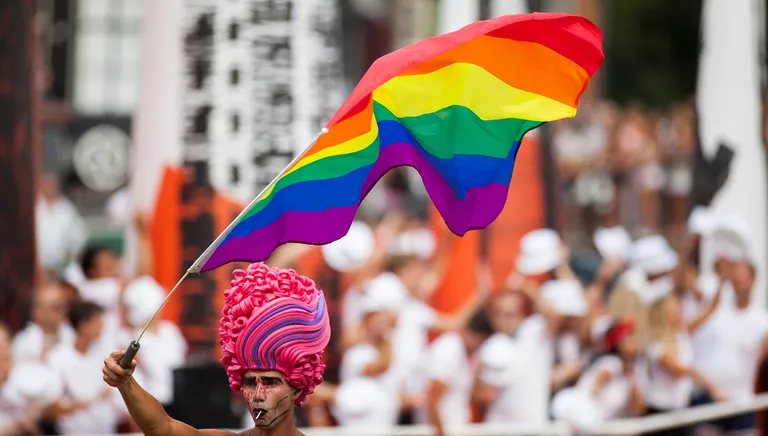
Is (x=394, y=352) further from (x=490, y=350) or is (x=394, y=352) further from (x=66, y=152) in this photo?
(x=66, y=152)

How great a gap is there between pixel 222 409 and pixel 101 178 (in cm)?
1496

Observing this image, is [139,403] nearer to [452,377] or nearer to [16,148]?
[452,377]

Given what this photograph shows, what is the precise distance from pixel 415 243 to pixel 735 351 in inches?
163

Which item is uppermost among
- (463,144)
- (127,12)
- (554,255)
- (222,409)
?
(127,12)

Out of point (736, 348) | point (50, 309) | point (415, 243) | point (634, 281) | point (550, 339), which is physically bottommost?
point (736, 348)

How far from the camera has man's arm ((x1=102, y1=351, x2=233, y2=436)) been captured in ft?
15.7

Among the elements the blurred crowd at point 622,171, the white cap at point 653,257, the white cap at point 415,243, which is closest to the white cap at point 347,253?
the white cap at point 415,243

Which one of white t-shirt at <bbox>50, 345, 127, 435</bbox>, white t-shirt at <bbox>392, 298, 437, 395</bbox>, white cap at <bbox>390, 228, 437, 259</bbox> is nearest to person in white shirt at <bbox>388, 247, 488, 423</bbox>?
white t-shirt at <bbox>392, 298, 437, 395</bbox>

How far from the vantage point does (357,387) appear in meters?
9.89

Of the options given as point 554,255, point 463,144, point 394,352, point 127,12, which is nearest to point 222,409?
point 394,352

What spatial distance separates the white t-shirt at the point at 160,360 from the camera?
10008 mm

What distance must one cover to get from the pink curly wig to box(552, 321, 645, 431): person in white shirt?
4.52 m

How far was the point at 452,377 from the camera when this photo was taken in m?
9.78

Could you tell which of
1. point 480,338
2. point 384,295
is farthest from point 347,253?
point 480,338
